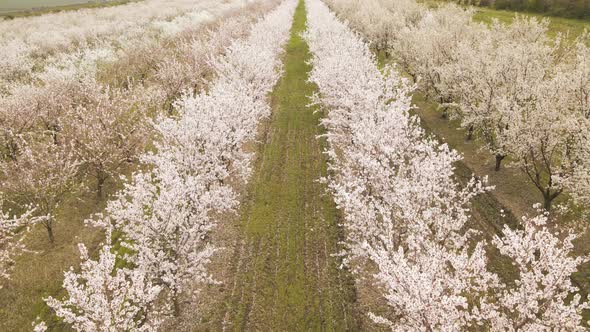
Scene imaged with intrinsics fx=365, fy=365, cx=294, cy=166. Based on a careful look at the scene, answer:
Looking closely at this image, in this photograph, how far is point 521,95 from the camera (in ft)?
82.8

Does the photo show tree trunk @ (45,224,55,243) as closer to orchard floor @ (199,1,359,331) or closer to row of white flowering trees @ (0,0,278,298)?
row of white flowering trees @ (0,0,278,298)

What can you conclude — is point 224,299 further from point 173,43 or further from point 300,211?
point 173,43

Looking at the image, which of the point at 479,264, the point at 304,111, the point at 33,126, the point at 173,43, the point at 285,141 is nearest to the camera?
the point at 479,264

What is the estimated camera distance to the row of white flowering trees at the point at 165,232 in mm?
12375

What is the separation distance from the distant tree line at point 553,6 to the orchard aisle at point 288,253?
6379 cm

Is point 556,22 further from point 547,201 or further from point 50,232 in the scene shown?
point 50,232

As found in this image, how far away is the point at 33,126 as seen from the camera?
1172 inches

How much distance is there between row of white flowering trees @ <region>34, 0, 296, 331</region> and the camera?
1238 cm

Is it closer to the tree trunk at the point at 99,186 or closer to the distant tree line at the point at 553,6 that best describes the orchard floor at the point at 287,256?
the tree trunk at the point at 99,186

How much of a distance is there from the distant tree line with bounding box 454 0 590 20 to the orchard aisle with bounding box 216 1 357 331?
6379cm

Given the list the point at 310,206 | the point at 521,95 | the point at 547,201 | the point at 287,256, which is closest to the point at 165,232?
the point at 287,256

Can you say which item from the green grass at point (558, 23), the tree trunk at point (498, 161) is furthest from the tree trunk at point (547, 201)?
the green grass at point (558, 23)

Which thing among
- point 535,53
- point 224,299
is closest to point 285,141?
point 224,299

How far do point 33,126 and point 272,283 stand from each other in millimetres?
24706
